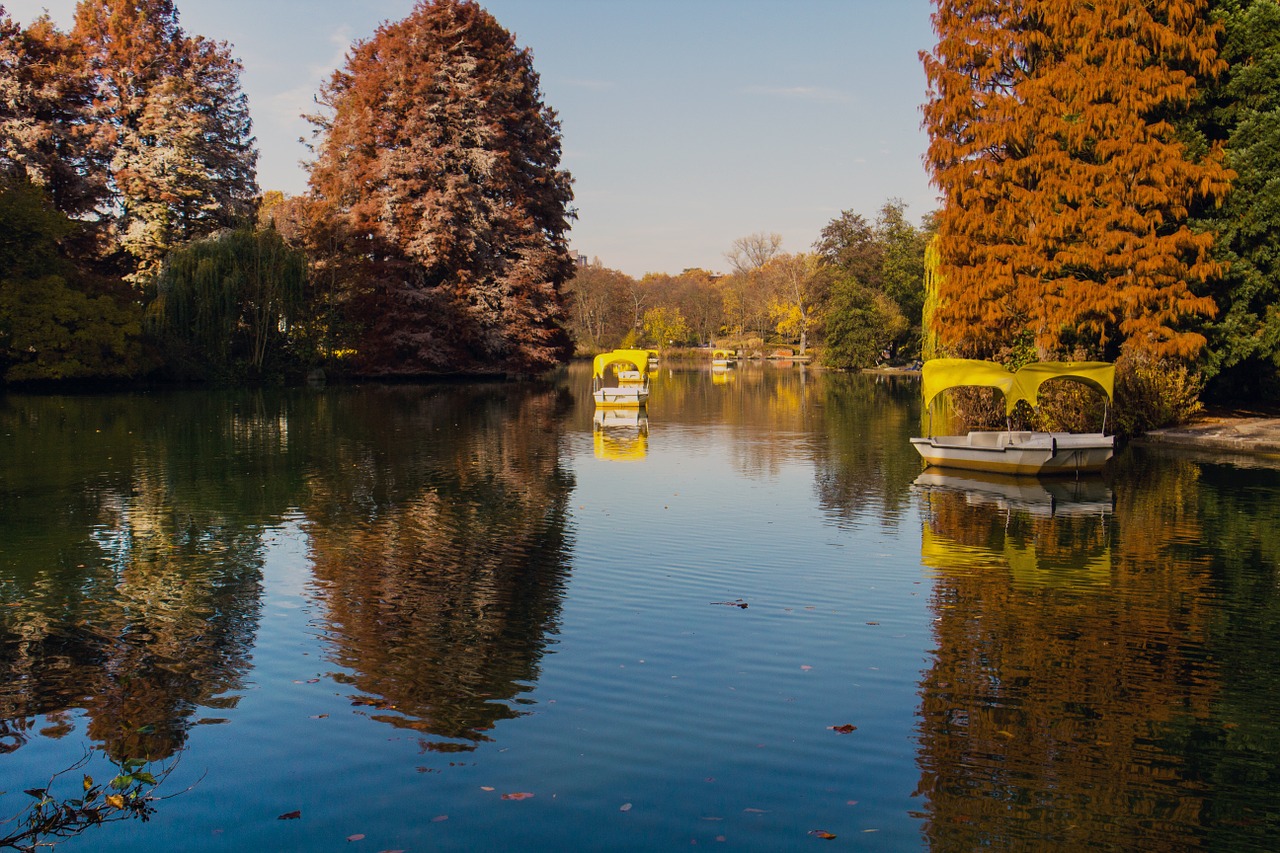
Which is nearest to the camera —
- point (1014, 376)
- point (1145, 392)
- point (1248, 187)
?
point (1014, 376)

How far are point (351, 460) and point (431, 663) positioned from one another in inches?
536

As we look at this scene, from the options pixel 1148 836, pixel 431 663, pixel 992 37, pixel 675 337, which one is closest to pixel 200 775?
pixel 431 663

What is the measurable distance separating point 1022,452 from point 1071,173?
10550mm

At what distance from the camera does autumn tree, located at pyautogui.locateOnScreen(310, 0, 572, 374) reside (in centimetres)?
5203

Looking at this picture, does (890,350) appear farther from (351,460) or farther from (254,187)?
(351,460)

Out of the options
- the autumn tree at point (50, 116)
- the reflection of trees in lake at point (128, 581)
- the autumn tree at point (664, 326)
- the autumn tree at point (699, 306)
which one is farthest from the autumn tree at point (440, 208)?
the autumn tree at point (699, 306)

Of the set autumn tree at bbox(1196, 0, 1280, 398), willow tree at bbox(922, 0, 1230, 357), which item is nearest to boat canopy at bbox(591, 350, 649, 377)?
willow tree at bbox(922, 0, 1230, 357)

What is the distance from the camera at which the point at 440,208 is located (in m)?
51.3

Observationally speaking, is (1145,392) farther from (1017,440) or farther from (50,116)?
(50,116)

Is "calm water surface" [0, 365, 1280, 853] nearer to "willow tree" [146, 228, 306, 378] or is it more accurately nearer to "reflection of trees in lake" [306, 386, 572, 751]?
"reflection of trees in lake" [306, 386, 572, 751]

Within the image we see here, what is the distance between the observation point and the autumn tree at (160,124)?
4544 centimetres

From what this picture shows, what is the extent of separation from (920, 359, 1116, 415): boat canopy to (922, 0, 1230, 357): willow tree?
5.33m

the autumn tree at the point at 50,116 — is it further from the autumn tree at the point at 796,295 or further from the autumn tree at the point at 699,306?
the autumn tree at the point at 699,306

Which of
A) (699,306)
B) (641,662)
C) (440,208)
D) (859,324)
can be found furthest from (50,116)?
(699,306)
